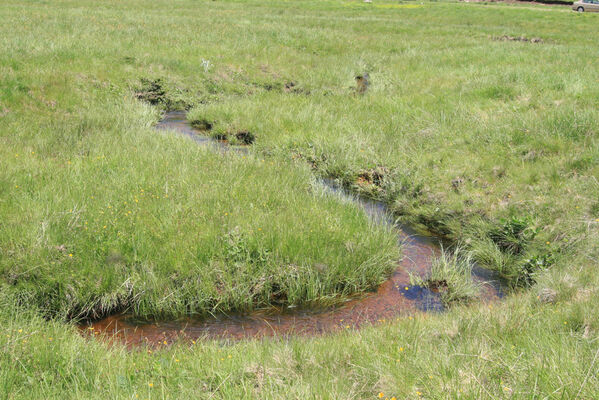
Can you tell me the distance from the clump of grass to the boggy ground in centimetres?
55

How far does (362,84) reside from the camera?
17172mm

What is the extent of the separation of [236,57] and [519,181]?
476 inches

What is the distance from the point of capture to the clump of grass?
5715 mm

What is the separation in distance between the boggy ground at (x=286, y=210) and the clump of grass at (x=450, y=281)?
1.80ft

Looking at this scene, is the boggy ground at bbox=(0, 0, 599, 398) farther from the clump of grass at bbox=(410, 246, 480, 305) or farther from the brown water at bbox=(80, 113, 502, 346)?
the clump of grass at bbox=(410, 246, 480, 305)

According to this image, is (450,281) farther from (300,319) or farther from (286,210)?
(286,210)

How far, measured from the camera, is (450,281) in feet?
19.2

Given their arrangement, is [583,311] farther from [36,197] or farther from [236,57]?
[236,57]

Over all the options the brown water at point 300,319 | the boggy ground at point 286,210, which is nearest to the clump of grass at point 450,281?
the brown water at point 300,319

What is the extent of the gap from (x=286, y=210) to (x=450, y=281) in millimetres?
2395

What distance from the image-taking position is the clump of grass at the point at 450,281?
5.71 metres

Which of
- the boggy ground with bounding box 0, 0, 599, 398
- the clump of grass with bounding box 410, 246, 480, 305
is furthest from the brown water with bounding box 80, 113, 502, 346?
the boggy ground with bounding box 0, 0, 599, 398

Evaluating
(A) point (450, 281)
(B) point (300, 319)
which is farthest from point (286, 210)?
(A) point (450, 281)

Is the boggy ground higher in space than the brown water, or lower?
higher
